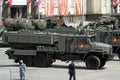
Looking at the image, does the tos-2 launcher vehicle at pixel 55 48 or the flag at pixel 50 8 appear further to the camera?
the flag at pixel 50 8

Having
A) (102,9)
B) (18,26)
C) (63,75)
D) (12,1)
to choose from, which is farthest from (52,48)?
(102,9)

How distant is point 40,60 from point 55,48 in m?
1.52

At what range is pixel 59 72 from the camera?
35312 millimetres

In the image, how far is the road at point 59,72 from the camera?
29.2 meters

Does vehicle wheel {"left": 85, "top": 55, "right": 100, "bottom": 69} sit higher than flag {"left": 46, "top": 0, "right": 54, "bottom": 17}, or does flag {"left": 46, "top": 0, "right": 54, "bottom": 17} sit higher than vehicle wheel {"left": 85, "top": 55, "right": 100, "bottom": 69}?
flag {"left": 46, "top": 0, "right": 54, "bottom": 17}

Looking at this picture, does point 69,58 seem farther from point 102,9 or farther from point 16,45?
point 102,9

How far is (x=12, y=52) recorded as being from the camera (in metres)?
39.1

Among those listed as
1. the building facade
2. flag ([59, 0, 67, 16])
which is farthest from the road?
flag ([59, 0, 67, 16])

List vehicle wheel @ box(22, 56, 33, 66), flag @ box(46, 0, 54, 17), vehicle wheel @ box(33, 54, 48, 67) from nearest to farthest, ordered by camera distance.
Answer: vehicle wheel @ box(33, 54, 48, 67), vehicle wheel @ box(22, 56, 33, 66), flag @ box(46, 0, 54, 17)

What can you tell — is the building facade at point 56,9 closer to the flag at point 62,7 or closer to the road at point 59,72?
the flag at point 62,7

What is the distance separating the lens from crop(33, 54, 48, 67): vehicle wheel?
38438mm

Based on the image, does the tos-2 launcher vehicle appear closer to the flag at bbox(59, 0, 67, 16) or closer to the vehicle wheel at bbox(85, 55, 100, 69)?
the vehicle wheel at bbox(85, 55, 100, 69)

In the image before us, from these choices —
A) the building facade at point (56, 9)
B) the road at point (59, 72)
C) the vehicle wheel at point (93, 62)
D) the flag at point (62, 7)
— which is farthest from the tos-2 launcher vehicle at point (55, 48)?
the flag at point (62, 7)

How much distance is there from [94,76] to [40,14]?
39083mm
